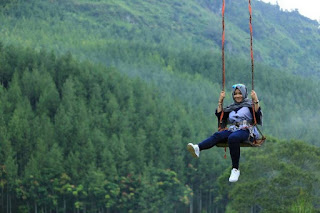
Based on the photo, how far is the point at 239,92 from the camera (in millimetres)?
17688

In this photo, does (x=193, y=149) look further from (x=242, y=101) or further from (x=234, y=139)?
(x=242, y=101)

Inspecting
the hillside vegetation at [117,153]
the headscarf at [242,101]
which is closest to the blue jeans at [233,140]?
the headscarf at [242,101]

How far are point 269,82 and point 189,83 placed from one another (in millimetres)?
27300

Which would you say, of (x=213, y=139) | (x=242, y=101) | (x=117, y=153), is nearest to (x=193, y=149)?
(x=213, y=139)

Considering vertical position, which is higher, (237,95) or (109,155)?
(237,95)

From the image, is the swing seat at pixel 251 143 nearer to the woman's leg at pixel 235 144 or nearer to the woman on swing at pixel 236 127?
the woman on swing at pixel 236 127

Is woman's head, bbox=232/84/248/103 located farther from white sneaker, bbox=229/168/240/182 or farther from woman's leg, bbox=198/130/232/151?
white sneaker, bbox=229/168/240/182

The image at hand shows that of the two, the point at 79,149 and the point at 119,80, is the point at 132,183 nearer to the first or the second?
the point at 79,149

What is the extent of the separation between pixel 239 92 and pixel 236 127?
2.69 feet

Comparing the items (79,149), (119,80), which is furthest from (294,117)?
(79,149)

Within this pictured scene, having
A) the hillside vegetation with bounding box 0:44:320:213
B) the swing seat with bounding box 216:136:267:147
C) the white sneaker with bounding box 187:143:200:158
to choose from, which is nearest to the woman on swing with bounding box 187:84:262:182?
the white sneaker with bounding box 187:143:200:158

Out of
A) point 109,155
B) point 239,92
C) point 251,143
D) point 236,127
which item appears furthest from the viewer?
point 109,155

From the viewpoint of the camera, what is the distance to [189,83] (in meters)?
181

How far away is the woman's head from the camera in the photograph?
1762 cm
